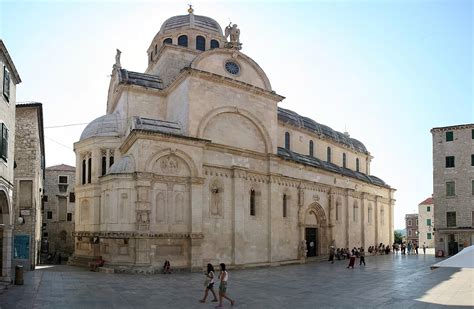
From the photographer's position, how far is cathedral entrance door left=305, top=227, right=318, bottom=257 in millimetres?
39156

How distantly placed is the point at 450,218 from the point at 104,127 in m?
34.8

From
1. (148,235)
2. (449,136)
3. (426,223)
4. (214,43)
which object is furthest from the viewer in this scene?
(426,223)

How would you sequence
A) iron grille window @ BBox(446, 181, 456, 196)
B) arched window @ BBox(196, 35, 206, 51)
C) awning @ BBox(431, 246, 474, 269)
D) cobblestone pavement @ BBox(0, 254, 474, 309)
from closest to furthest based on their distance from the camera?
awning @ BBox(431, 246, 474, 269), cobblestone pavement @ BBox(0, 254, 474, 309), arched window @ BBox(196, 35, 206, 51), iron grille window @ BBox(446, 181, 456, 196)

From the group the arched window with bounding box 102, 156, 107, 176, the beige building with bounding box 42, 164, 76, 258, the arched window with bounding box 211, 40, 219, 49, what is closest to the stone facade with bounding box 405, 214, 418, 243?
the beige building with bounding box 42, 164, 76, 258

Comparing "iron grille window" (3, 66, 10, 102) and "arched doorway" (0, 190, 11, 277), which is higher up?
"iron grille window" (3, 66, 10, 102)

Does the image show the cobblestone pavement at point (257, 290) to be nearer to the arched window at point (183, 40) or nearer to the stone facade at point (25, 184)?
the stone facade at point (25, 184)

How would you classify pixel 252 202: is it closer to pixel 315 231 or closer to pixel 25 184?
pixel 315 231

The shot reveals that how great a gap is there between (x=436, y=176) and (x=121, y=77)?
3327cm

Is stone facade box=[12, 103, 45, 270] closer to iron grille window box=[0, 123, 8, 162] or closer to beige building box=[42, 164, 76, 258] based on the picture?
iron grille window box=[0, 123, 8, 162]

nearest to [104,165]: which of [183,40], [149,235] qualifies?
[149,235]

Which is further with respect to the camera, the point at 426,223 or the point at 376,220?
the point at 426,223

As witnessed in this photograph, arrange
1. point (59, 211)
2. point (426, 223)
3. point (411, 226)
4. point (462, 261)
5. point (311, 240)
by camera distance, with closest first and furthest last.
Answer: point (462, 261)
point (311, 240)
point (59, 211)
point (426, 223)
point (411, 226)

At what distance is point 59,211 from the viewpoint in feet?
167

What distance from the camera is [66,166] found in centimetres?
5475
